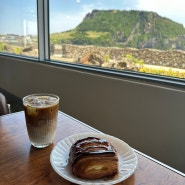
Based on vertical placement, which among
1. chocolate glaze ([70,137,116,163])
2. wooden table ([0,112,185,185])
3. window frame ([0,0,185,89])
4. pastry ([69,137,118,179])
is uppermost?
window frame ([0,0,185,89])

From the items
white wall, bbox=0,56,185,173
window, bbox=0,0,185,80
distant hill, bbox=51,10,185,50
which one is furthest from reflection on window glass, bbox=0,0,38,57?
distant hill, bbox=51,10,185,50

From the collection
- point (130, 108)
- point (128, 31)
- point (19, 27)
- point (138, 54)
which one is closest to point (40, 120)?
point (130, 108)

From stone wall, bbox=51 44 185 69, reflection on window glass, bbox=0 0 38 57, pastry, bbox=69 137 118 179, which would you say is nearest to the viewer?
pastry, bbox=69 137 118 179

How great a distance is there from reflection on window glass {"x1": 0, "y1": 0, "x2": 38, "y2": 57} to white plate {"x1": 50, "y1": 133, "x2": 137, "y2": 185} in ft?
8.38

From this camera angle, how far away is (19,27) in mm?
3578

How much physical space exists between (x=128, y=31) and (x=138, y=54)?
0.25m

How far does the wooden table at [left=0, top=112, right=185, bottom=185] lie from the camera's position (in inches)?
24.4

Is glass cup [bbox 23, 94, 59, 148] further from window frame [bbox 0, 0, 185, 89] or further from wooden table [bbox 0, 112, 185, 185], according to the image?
window frame [bbox 0, 0, 185, 89]

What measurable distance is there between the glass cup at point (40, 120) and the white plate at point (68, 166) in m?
0.06

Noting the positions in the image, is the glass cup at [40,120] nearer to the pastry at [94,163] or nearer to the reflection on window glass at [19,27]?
the pastry at [94,163]

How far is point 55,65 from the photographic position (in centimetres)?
266

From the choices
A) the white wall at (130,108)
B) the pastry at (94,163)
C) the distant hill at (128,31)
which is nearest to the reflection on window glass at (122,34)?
the distant hill at (128,31)

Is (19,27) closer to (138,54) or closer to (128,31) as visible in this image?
(128,31)

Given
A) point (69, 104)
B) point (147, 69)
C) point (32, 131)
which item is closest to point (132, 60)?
point (147, 69)
